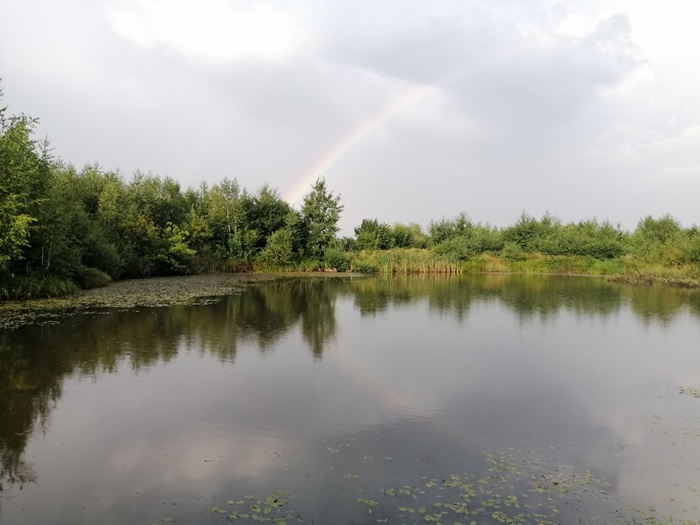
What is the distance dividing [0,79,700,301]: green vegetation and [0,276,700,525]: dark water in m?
6.28

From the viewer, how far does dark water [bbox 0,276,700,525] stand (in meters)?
5.26

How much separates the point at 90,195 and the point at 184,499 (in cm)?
3162

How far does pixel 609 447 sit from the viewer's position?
22.9 ft

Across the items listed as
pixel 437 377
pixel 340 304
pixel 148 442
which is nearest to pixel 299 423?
pixel 148 442

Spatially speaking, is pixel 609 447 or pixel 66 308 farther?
pixel 66 308

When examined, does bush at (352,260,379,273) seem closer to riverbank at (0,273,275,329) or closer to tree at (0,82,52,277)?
riverbank at (0,273,275,329)

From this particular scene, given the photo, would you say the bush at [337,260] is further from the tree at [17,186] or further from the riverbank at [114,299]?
the tree at [17,186]

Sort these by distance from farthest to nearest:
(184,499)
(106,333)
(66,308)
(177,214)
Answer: (177,214) < (66,308) < (106,333) < (184,499)

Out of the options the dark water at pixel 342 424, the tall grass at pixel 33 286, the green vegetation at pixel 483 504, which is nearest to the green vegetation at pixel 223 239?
the tall grass at pixel 33 286

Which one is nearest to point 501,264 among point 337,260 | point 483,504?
point 337,260

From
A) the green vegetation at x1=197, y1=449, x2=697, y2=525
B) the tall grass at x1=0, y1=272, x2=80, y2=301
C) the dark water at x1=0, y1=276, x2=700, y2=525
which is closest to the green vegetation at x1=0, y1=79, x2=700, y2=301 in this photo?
the tall grass at x1=0, y1=272, x2=80, y2=301

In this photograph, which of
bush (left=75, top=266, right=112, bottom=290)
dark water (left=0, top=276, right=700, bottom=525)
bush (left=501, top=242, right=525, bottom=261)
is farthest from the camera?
bush (left=501, top=242, right=525, bottom=261)

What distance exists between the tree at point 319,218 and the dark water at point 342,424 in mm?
31804

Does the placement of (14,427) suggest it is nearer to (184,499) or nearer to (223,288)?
(184,499)
